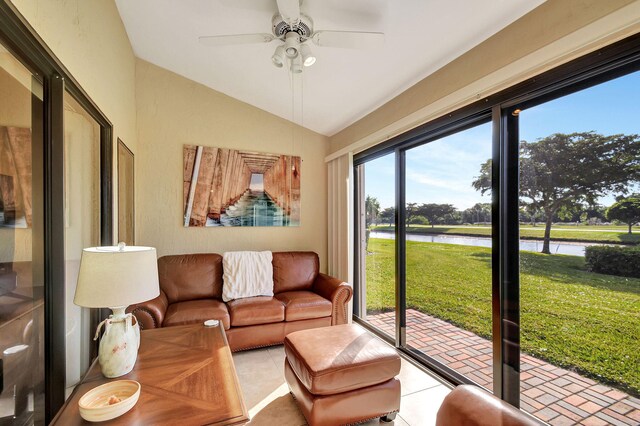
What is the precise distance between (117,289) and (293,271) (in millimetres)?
2544

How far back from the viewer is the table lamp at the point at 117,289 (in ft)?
4.08

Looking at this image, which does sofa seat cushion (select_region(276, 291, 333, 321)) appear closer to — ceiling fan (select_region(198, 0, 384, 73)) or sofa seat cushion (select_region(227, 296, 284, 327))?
sofa seat cushion (select_region(227, 296, 284, 327))

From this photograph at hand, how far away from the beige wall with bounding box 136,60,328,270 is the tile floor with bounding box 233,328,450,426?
1.52 meters

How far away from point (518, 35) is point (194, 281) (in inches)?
138

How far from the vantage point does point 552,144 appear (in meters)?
1.77

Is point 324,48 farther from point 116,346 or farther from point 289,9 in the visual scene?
point 116,346

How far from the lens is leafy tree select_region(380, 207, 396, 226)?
320cm

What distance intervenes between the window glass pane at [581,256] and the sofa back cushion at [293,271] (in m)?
2.39

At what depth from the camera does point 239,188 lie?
3.85 m

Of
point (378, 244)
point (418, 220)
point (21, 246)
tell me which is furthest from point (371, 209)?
point (21, 246)

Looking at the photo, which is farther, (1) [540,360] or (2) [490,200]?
(2) [490,200]

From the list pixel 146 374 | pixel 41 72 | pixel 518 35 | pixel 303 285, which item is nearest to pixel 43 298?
pixel 146 374

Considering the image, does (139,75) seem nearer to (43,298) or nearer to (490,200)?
(43,298)

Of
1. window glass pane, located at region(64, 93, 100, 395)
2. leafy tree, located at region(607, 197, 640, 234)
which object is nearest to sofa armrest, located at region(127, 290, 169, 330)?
window glass pane, located at region(64, 93, 100, 395)
